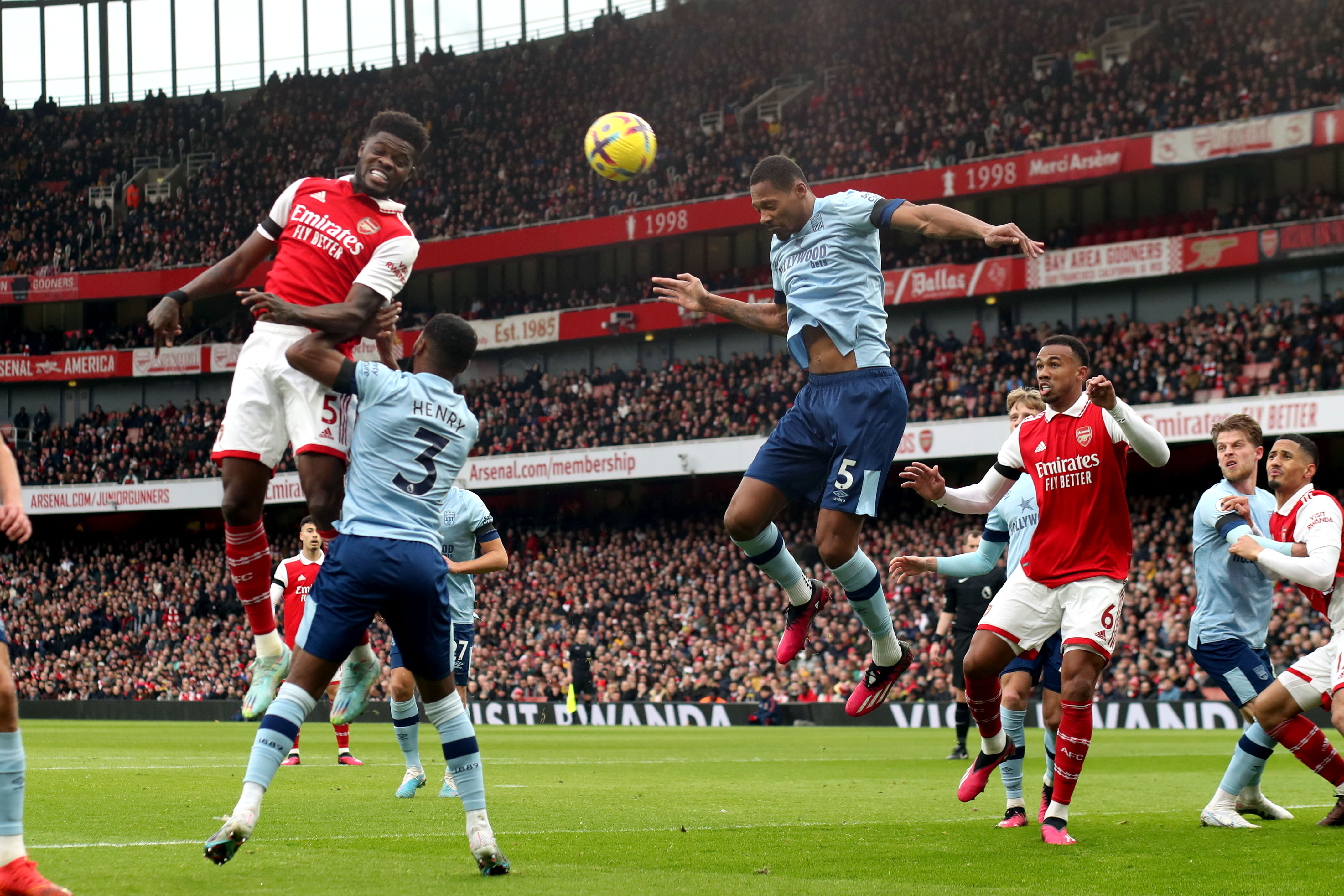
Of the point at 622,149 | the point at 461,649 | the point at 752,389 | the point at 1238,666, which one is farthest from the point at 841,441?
the point at 752,389

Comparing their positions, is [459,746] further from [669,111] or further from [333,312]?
[669,111]

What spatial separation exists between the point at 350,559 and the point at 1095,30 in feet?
125

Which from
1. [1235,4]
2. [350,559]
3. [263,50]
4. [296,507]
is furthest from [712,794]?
[263,50]

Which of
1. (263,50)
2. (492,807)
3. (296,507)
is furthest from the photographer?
(263,50)

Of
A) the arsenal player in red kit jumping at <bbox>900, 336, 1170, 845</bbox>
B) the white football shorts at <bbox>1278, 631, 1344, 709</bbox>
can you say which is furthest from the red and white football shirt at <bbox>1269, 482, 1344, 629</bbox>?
the arsenal player in red kit jumping at <bbox>900, 336, 1170, 845</bbox>

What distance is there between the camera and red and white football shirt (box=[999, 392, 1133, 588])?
7902 millimetres

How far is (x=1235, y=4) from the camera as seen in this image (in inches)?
1454

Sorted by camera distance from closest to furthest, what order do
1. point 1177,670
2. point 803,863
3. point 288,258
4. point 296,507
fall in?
1. point 803,863
2. point 288,258
3. point 1177,670
4. point 296,507

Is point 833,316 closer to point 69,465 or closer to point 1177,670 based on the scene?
point 1177,670

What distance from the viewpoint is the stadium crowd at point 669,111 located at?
36.2 m

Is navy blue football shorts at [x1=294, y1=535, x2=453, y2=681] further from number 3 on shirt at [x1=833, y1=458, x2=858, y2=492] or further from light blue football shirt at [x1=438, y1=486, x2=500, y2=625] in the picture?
light blue football shirt at [x1=438, y1=486, x2=500, y2=625]

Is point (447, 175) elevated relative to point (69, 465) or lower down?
elevated

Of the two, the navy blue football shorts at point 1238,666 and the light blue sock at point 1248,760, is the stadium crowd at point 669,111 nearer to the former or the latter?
the navy blue football shorts at point 1238,666

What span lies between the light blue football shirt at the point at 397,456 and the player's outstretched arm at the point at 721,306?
1.72m
